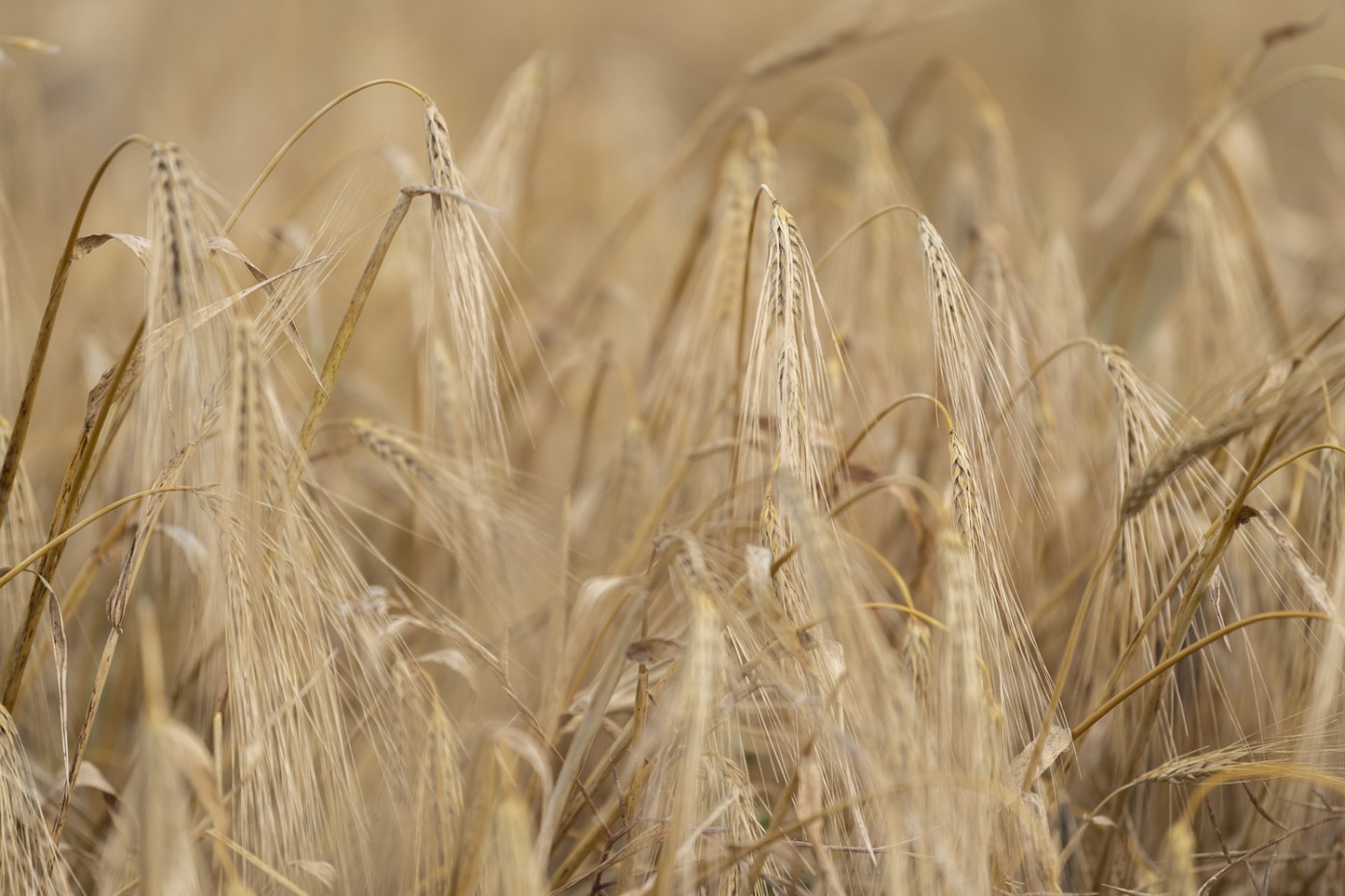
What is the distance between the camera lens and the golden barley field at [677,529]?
2.11ft

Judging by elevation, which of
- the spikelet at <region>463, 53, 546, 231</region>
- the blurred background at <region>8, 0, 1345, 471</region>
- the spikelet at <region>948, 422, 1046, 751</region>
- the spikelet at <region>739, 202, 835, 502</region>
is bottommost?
the spikelet at <region>948, 422, 1046, 751</region>

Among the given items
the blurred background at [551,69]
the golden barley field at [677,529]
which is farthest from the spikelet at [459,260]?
the blurred background at [551,69]

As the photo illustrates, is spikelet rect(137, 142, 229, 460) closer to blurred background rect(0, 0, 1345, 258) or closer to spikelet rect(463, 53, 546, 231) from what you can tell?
blurred background rect(0, 0, 1345, 258)

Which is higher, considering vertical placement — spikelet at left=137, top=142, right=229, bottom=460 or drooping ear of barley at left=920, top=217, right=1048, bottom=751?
spikelet at left=137, top=142, right=229, bottom=460

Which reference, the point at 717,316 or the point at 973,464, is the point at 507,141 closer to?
the point at 717,316

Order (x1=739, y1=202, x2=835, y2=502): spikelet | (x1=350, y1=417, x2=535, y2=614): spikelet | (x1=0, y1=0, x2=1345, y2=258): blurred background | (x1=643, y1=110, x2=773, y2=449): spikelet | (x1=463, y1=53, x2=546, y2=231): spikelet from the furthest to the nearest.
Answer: (x1=0, y1=0, x2=1345, y2=258): blurred background, (x1=463, y1=53, x2=546, y2=231): spikelet, (x1=643, y1=110, x2=773, y2=449): spikelet, (x1=350, y1=417, x2=535, y2=614): spikelet, (x1=739, y1=202, x2=835, y2=502): spikelet

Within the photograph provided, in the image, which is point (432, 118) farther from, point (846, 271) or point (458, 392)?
point (846, 271)

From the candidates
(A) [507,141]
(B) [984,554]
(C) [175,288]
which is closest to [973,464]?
(B) [984,554]

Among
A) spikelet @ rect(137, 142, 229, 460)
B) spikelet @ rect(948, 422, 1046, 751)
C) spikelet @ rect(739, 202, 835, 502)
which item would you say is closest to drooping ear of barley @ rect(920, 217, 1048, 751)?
spikelet @ rect(948, 422, 1046, 751)

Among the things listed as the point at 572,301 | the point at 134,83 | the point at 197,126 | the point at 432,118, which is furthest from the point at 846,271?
the point at 134,83

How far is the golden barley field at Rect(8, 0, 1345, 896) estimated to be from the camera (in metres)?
0.64

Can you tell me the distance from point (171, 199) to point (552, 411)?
37.1 inches

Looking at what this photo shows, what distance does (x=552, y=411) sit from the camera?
5.00ft

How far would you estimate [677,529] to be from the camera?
78cm
